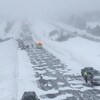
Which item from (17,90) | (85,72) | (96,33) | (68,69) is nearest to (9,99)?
(17,90)

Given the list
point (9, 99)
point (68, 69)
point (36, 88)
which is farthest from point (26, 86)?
point (68, 69)

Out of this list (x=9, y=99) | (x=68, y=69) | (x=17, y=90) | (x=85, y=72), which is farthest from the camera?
(x=68, y=69)

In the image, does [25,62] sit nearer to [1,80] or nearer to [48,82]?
[1,80]

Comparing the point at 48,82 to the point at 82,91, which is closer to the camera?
the point at 82,91

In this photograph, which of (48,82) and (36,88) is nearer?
(36,88)

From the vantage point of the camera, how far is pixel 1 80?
39781 mm

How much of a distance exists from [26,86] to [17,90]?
2004 mm

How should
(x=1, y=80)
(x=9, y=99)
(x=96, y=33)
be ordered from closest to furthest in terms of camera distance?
(x=9, y=99) → (x=1, y=80) → (x=96, y=33)

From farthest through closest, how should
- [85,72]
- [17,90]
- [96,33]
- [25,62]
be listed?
1. [96,33]
2. [25,62]
3. [85,72]
4. [17,90]

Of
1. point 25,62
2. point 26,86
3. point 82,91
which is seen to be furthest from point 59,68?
point 82,91

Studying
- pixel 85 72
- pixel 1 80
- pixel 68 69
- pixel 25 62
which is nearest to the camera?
pixel 85 72

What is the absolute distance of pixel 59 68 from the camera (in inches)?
1805

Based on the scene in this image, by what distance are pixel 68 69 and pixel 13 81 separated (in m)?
9.21

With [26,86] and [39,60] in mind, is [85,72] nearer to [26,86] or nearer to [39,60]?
[26,86]
